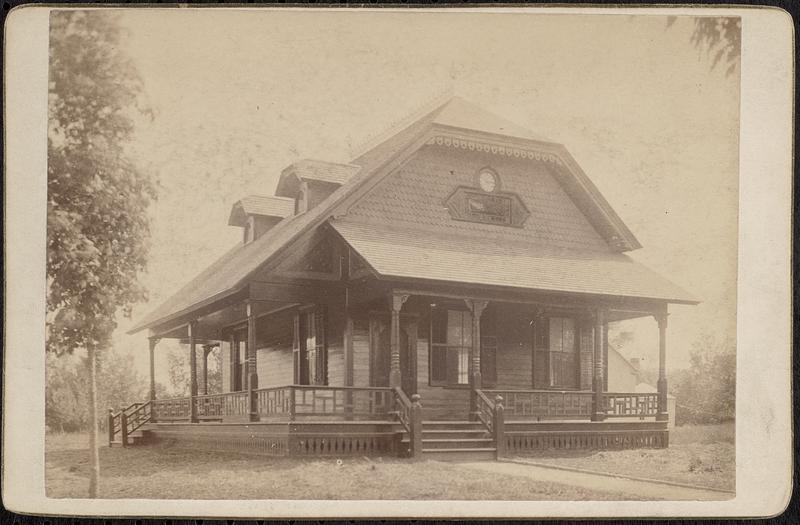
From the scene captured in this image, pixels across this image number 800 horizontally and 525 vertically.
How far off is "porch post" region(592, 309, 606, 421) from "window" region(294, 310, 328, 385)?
412 cm

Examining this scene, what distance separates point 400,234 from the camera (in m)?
14.9

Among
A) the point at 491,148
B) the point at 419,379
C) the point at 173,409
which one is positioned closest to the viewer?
the point at 491,148

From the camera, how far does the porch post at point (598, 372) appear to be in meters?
15.7

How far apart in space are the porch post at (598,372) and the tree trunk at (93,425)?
7.50m

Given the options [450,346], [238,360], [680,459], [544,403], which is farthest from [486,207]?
[238,360]

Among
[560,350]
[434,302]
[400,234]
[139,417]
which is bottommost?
[139,417]

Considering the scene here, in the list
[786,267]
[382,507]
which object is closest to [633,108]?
[786,267]

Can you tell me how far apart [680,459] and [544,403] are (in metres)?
A: 4.36

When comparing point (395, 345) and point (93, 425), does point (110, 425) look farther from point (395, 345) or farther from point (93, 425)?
point (395, 345)

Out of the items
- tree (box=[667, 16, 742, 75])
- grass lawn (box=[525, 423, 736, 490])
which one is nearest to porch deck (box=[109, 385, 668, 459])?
grass lawn (box=[525, 423, 736, 490])

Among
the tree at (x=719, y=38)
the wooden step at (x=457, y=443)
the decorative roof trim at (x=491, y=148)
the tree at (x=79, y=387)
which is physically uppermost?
the tree at (x=719, y=38)

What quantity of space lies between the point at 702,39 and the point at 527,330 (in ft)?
23.1

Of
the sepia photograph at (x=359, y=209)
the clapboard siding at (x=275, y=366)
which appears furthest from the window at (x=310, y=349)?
Answer: the sepia photograph at (x=359, y=209)

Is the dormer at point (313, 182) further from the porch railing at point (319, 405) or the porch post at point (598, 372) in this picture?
the porch post at point (598, 372)
